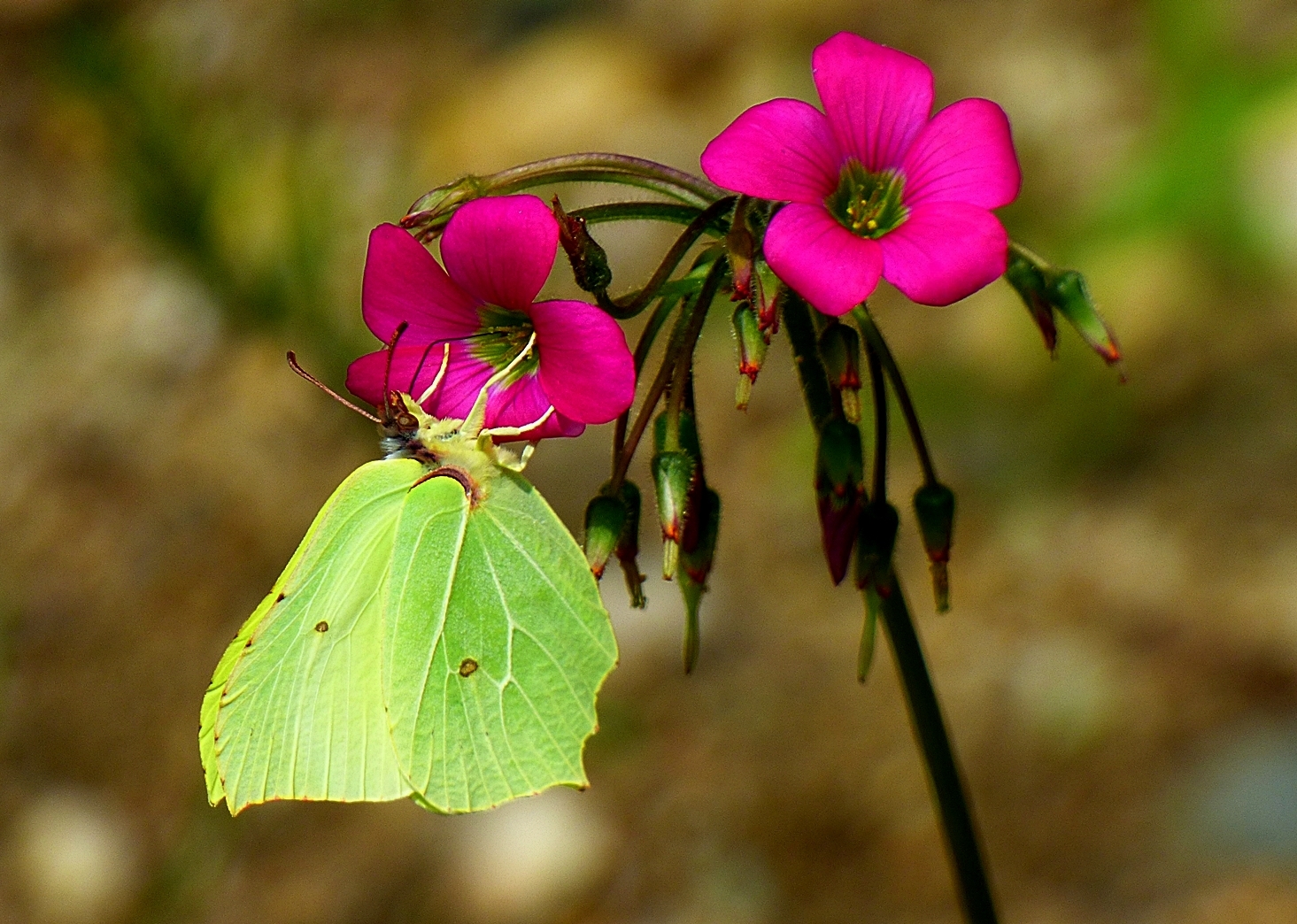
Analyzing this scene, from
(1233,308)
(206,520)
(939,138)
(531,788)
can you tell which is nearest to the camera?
(939,138)

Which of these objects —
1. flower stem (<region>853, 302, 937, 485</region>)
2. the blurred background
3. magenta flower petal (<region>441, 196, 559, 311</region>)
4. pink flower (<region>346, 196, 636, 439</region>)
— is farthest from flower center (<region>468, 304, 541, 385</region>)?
the blurred background

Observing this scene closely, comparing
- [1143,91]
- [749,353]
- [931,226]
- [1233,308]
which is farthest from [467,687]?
[1143,91]

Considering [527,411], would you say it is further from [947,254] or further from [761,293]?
[947,254]

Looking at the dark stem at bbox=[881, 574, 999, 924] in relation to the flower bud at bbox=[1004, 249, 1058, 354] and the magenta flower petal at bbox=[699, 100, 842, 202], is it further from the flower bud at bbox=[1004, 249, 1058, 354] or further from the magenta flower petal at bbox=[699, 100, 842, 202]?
the magenta flower petal at bbox=[699, 100, 842, 202]

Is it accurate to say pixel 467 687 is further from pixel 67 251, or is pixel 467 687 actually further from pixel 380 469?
pixel 67 251

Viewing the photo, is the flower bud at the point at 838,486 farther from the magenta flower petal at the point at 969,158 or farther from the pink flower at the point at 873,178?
the magenta flower petal at the point at 969,158
